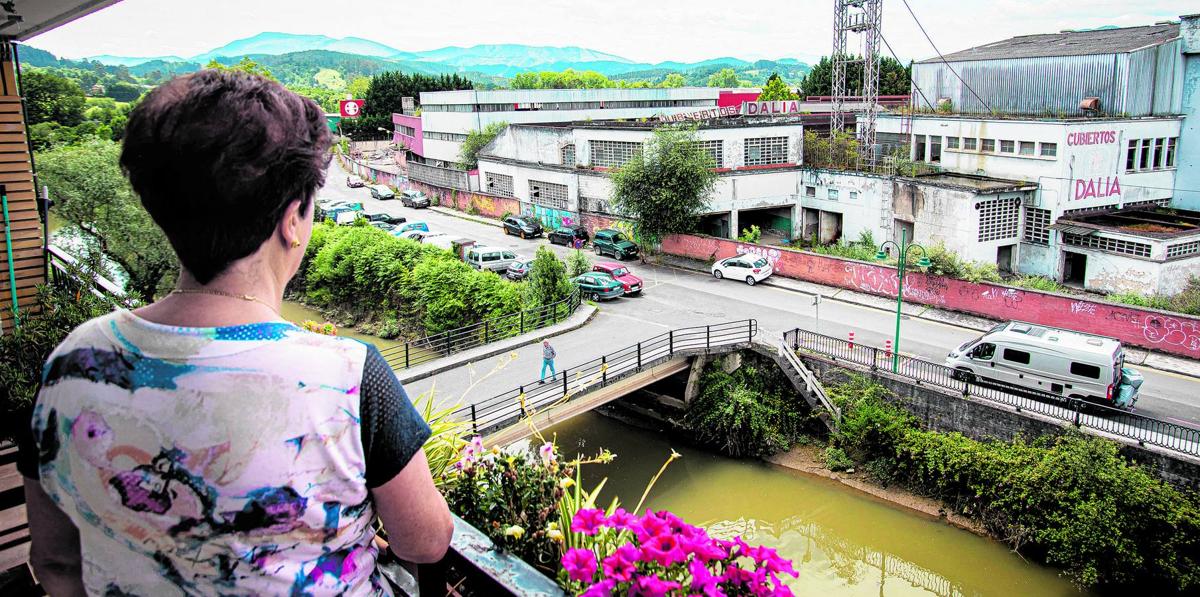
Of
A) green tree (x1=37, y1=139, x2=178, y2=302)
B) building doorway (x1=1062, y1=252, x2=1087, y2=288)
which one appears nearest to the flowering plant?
green tree (x1=37, y1=139, x2=178, y2=302)

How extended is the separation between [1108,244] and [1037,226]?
3.03 meters

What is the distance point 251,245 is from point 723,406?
18.9 meters

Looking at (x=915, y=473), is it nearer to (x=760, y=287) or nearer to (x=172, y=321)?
(x=760, y=287)

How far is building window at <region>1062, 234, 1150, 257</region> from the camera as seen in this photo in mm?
25672

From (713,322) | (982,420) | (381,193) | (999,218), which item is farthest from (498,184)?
(982,420)

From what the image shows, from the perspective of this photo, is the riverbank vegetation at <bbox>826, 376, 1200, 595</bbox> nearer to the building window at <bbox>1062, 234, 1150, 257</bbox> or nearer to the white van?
the white van

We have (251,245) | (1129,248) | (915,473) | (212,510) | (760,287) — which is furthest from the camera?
(760,287)

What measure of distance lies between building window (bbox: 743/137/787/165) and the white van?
17023 mm

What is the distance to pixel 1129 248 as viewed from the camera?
2602 centimetres

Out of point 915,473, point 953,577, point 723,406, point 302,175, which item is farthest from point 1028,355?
point 302,175

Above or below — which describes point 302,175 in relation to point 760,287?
above

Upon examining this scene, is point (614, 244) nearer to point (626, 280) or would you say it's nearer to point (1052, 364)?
point (626, 280)

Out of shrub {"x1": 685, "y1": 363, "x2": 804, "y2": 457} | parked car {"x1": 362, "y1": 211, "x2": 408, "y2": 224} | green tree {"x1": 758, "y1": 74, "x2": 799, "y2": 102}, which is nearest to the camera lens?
shrub {"x1": 685, "y1": 363, "x2": 804, "y2": 457}

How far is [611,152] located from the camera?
1458 inches
